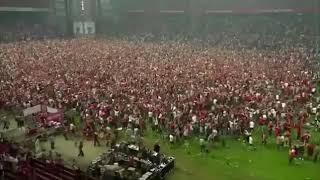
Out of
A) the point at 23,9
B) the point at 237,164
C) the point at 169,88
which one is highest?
the point at 23,9

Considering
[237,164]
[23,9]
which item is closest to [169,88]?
[237,164]

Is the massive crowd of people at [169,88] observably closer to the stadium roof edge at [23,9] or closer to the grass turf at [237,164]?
the grass turf at [237,164]

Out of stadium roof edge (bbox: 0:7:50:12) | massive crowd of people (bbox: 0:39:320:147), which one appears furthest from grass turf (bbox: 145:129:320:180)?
stadium roof edge (bbox: 0:7:50:12)

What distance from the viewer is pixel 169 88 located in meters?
31.9

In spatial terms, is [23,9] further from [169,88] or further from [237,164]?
[237,164]

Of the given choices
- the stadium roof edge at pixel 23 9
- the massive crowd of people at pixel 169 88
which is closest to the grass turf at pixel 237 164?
the massive crowd of people at pixel 169 88

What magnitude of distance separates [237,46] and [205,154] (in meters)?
33.1

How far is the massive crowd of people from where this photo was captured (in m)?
26.3

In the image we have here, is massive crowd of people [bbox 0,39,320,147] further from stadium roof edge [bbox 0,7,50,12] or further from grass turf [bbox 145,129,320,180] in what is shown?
stadium roof edge [bbox 0,7,50,12]

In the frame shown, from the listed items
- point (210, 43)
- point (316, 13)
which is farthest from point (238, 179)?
point (316, 13)

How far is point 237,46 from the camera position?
54.8 m

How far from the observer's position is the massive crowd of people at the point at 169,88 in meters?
26.3

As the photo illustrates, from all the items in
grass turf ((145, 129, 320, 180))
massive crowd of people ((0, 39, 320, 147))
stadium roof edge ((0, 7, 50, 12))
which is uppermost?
stadium roof edge ((0, 7, 50, 12))

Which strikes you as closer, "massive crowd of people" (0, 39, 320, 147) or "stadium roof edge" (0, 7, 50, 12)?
"massive crowd of people" (0, 39, 320, 147)
